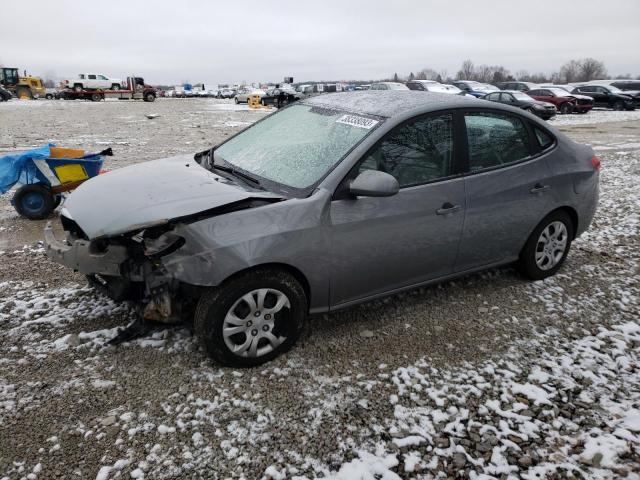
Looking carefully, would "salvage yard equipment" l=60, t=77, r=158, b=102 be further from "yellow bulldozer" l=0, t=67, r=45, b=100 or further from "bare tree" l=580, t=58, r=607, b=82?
"bare tree" l=580, t=58, r=607, b=82

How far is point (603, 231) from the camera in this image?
5809 millimetres

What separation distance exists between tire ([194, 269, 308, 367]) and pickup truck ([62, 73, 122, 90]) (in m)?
43.9

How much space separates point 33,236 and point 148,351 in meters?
3.04

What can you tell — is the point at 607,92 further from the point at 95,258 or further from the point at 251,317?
the point at 95,258

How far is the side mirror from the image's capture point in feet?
9.65

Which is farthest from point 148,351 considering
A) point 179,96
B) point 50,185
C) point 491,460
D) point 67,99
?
point 179,96

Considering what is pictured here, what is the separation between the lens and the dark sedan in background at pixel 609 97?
27500 mm

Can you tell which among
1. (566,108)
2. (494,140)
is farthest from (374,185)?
(566,108)

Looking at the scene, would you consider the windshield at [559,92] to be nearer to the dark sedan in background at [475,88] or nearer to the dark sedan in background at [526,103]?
the dark sedan in background at [475,88]

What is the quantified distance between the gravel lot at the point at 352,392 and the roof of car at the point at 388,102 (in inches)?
62.5

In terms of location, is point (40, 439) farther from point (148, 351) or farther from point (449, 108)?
point (449, 108)

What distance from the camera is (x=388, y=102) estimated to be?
3.59 meters

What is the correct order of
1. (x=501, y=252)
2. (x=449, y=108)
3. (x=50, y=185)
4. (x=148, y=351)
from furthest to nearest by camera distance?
(x=50, y=185) < (x=501, y=252) < (x=449, y=108) < (x=148, y=351)

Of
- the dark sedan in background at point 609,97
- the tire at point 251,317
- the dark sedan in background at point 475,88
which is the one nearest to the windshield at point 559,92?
the dark sedan in background at point 475,88
